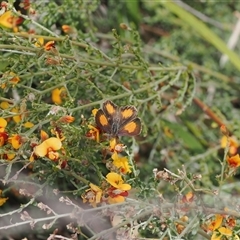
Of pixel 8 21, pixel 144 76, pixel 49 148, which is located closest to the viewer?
pixel 49 148

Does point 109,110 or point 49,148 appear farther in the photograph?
point 109,110

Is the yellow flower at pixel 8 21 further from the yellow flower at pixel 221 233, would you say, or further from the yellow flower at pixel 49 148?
the yellow flower at pixel 221 233

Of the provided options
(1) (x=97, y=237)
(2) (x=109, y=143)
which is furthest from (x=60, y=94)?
(1) (x=97, y=237)

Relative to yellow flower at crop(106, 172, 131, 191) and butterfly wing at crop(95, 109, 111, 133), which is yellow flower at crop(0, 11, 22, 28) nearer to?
butterfly wing at crop(95, 109, 111, 133)

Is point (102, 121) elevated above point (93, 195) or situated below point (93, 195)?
above

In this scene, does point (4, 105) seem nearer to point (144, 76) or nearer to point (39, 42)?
point (39, 42)

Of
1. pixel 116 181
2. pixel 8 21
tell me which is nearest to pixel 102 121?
pixel 116 181

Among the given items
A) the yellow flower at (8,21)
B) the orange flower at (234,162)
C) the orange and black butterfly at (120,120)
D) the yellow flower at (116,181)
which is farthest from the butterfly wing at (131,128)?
the yellow flower at (8,21)
